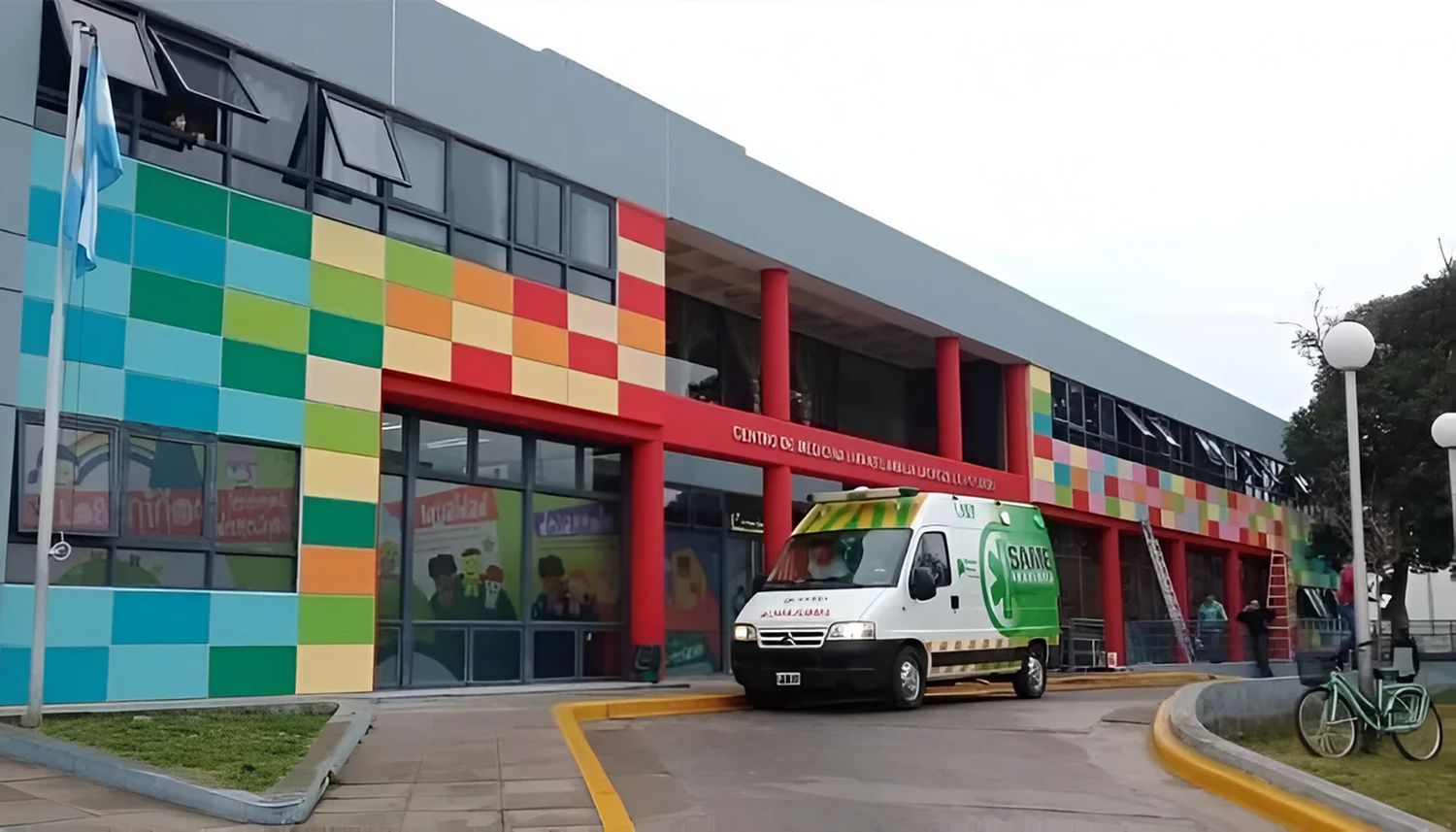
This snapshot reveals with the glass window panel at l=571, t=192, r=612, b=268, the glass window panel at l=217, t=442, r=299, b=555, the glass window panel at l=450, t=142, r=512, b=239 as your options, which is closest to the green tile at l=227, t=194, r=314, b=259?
the glass window panel at l=217, t=442, r=299, b=555

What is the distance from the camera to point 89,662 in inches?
479

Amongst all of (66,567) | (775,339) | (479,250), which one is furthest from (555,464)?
(66,567)

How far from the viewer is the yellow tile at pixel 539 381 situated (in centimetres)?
1711

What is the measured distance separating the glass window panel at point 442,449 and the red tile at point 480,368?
83 cm

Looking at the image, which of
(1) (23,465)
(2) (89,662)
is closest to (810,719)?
(2) (89,662)

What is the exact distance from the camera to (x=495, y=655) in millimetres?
17422

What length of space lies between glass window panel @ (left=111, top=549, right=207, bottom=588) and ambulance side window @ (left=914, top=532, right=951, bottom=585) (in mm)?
7837

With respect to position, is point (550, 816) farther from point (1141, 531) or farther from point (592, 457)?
point (1141, 531)

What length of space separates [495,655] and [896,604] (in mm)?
5418

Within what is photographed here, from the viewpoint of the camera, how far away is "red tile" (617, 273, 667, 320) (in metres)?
19.1

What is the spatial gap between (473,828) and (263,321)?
8410 millimetres

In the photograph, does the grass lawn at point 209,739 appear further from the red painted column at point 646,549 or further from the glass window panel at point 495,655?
the red painted column at point 646,549

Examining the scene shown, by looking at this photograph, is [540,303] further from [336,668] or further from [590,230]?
[336,668]

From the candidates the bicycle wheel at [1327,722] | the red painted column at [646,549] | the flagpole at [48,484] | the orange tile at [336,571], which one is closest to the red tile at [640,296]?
the red painted column at [646,549]
